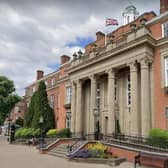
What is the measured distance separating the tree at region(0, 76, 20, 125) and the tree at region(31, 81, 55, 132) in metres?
12.0

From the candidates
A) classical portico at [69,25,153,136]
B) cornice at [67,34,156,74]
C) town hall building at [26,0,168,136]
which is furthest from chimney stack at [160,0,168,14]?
classical portico at [69,25,153,136]

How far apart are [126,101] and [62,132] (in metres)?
8.42

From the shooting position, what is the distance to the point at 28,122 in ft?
138

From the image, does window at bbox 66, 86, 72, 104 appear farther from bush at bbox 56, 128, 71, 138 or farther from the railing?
the railing

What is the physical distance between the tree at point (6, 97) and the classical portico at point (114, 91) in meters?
21.7

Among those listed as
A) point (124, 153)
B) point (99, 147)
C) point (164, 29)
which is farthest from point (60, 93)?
point (124, 153)

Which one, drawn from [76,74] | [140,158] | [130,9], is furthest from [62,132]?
[130,9]

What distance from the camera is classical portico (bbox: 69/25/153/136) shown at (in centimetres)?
2308

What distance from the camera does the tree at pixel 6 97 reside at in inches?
1964

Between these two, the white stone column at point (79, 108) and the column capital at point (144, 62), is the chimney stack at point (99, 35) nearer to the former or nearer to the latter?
the white stone column at point (79, 108)

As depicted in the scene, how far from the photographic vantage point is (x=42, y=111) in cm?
3862

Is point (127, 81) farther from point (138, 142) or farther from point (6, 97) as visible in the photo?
point (6, 97)

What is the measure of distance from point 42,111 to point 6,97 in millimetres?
15089

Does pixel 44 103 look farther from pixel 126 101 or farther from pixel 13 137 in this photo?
pixel 126 101
